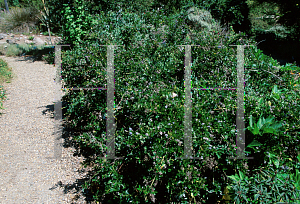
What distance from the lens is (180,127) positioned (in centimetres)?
236

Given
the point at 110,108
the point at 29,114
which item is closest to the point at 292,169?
the point at 110,108

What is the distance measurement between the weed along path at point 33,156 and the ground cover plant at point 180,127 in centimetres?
40

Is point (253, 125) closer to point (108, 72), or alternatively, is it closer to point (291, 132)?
point (291, 132)

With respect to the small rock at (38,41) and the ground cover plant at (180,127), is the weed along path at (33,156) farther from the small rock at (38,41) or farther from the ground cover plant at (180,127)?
the small rock at (38,41)

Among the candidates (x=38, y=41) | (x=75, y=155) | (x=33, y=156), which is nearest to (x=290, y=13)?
(x=75, y=155)

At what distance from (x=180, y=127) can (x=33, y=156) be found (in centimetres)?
249

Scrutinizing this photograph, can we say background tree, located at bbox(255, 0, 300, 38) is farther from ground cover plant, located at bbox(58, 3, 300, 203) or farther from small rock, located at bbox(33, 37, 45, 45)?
small rock, located at bbox(33, 37, 45, 45)

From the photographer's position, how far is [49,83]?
5680mm

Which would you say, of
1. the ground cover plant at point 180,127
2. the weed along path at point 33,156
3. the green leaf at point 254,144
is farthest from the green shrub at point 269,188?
the weed along path at point 33,156

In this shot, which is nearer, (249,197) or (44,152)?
(249,197)

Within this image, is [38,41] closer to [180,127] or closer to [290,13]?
[180,127]

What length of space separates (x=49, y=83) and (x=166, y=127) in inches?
176

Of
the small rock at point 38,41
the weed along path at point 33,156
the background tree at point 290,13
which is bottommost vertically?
the weed along path at point 33,156

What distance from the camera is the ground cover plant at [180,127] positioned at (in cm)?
225
